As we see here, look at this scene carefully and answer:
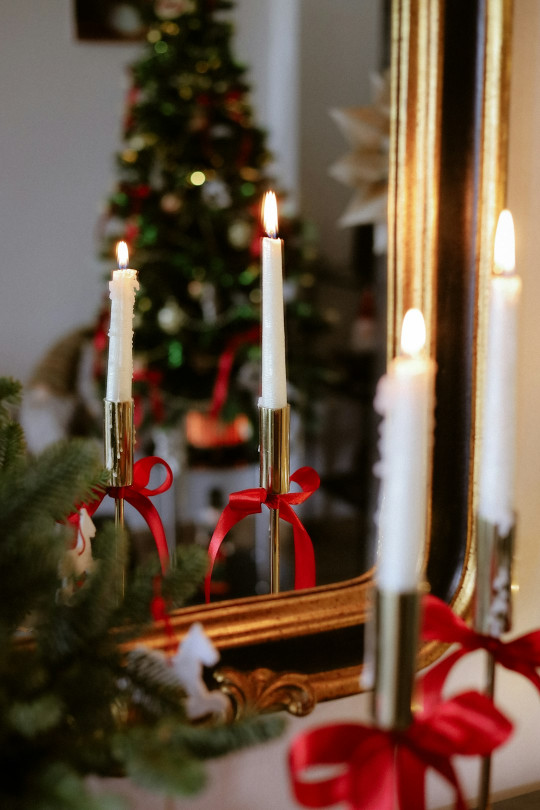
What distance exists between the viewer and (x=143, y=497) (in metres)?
0.51

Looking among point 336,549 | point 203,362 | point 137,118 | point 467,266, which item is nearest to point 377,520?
point 336,549

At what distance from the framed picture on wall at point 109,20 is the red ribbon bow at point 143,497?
55cm

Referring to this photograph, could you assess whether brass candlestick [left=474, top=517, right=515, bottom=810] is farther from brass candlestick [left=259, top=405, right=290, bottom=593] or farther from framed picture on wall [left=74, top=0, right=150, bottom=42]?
framed picture on wall [left=74, top=0, right=150, bottom=42]

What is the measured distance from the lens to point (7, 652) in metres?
0.33

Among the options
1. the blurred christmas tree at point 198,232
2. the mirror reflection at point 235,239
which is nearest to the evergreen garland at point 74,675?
the mirror reflection at point 235,239

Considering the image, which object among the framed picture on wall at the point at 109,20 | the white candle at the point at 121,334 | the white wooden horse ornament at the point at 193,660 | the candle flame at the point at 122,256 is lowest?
the white wooden horse ornament at the point at 193,660

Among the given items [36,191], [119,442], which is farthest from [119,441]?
[36,191]

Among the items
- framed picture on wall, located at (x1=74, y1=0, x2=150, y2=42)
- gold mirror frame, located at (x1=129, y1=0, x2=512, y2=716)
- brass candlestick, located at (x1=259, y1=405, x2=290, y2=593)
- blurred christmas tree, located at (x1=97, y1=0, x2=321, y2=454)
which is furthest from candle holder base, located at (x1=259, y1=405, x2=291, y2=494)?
blurred christmas tree, located at (x1=97, y1=0, x2=321, y2=454)

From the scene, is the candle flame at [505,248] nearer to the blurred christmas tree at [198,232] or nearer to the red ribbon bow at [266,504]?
the red ribbon bow at [266,504]

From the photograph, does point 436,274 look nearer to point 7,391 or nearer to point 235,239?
point 7,391

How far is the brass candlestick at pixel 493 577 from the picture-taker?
1.23ft

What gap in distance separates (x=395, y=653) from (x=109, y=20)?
122 cm

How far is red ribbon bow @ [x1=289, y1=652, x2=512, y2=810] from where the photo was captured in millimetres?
334

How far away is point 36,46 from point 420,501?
1.66ft
